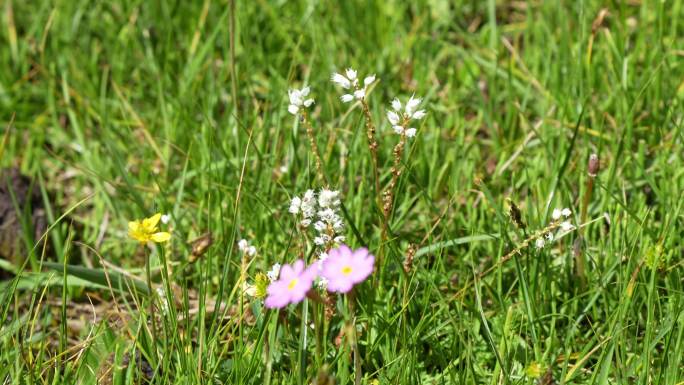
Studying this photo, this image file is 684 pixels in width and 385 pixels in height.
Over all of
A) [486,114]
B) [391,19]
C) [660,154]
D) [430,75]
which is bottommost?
[660,154]

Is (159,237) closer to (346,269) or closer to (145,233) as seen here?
(145,233)

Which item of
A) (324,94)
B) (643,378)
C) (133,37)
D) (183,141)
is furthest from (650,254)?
(133,37)

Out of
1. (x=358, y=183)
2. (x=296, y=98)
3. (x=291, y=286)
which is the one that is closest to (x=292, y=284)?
(x=291, y=286)

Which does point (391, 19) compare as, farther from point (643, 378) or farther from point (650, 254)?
point (643, 378)

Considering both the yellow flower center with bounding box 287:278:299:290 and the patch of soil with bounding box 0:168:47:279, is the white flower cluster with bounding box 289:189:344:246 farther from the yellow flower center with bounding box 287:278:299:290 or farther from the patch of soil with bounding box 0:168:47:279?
the patch of soil with bounding box 0:168:47:279

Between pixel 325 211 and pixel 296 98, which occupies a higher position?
pixel 296 98

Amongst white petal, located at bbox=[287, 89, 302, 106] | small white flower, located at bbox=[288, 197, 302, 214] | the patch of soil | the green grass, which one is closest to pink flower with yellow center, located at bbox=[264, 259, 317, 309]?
the green grass
